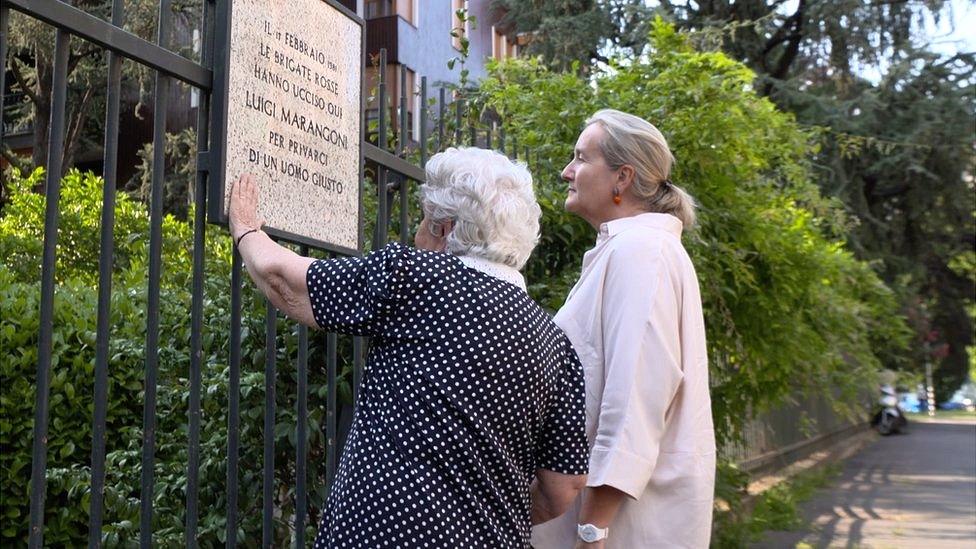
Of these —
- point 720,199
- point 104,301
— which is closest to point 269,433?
point 104,301

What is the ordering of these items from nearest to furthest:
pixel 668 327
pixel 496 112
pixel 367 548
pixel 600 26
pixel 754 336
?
pixel 367 548 → pixel 668 327 → pixel 496 112 → pixel 754 336 → pixel 600 26

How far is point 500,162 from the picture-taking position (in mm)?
2295

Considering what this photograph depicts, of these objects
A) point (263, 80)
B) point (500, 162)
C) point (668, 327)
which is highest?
point (263, 80)

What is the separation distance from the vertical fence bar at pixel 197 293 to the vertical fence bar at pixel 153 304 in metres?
0.10

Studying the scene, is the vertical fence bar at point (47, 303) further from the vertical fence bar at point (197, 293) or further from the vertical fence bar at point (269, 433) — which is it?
→ the vertical fence bar at point (269, 433)

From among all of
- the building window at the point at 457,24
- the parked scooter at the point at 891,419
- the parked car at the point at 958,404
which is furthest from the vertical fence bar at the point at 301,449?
the parked car at the point at 958,404

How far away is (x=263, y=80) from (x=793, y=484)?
36.1 feet

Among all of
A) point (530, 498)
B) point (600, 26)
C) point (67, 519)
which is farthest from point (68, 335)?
point (600, 26)

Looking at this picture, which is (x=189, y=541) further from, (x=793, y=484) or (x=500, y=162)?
(x=793, y=484)

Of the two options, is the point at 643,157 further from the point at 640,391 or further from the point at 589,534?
the point at 589,534

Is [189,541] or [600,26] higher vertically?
[600,26]

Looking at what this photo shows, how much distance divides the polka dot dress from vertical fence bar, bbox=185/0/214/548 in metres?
0.51

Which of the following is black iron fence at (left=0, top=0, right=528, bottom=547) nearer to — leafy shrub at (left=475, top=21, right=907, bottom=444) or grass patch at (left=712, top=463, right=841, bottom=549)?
leafy shrub at (left=475, top=21, right=907, bottom=444)

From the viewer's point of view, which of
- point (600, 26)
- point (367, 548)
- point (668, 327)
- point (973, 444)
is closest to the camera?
point (367, 548)
